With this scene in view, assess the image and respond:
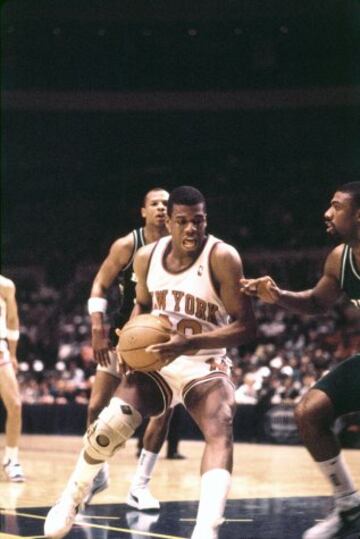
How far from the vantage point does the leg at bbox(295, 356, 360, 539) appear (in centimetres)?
553

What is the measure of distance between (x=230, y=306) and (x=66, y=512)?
133 centimetres

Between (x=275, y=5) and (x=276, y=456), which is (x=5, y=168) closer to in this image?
(x=275, y=5)

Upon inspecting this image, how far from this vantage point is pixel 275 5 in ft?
74.2

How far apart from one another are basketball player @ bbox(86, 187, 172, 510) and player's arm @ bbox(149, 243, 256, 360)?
185cm

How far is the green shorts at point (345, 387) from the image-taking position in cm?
550

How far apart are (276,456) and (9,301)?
13.6ft

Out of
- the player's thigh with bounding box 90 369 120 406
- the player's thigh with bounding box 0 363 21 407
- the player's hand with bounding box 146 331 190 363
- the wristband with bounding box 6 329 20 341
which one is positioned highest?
the player's hand with bounding box 146 331 190 363

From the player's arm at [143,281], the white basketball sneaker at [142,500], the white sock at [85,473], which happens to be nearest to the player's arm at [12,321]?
the white basketball sneaker at [142,500]

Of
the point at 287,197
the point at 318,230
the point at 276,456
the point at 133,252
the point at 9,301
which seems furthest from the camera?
the point at 287,197

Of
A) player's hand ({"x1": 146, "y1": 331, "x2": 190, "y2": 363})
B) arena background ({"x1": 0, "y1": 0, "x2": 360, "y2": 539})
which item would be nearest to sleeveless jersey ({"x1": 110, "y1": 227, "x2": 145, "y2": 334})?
player's hand ({"x1": 146, "y1": 331, "x2": 190, "y2": 363})

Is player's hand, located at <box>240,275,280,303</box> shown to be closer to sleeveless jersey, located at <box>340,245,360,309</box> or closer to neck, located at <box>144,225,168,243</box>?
sleeveless jersey, located at <box>340,245,360,309</box>

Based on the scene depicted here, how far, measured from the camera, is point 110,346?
7.65 metres

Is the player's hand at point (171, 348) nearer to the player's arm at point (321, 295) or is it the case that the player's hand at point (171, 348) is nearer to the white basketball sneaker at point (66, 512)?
the player's arm at point (321, 295)

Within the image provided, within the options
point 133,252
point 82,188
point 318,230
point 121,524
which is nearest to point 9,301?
point 133,252
